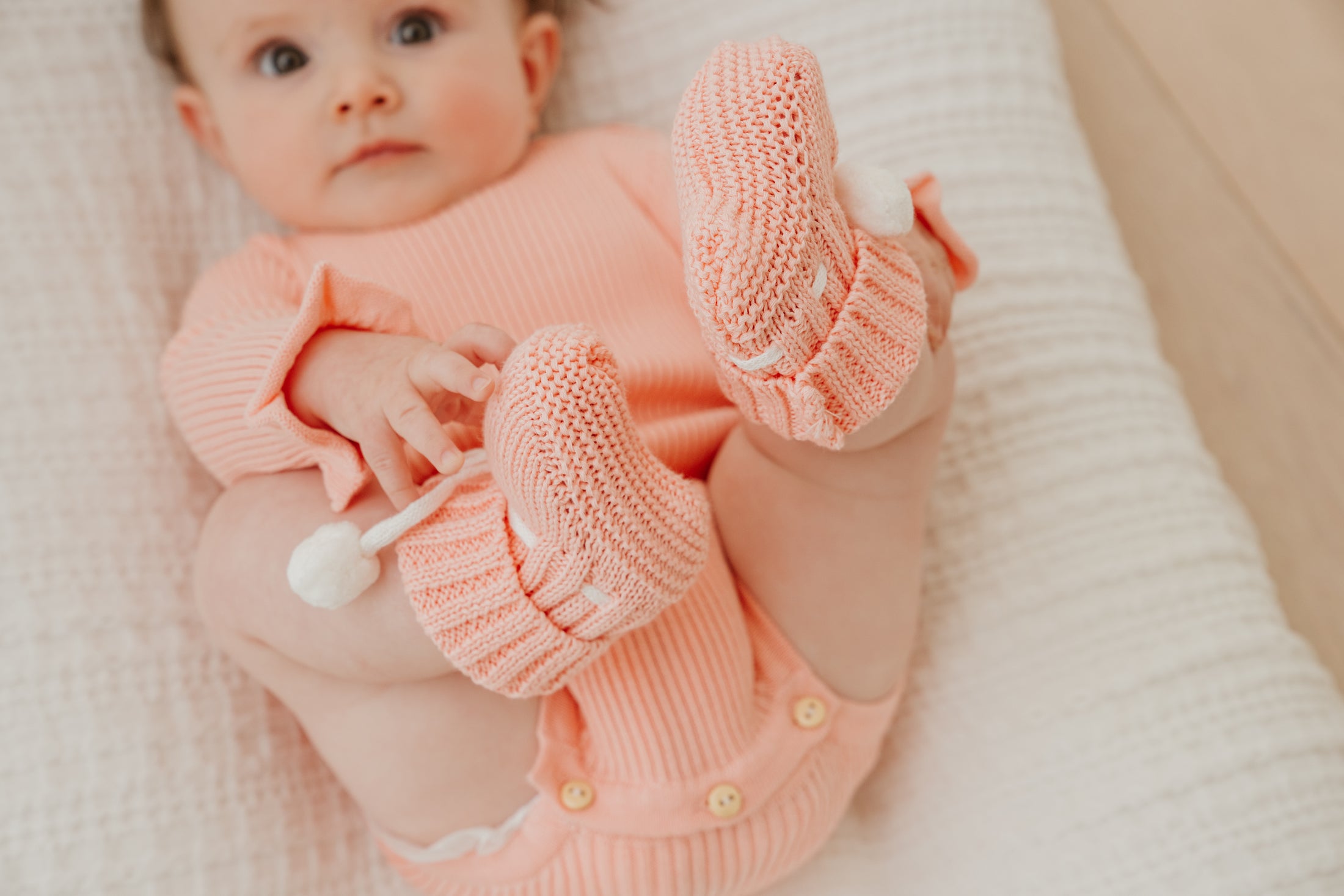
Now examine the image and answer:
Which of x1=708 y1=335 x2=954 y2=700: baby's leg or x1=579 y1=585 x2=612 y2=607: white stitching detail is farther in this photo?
x1=708 y1=335 x2=954 y2=700: baby's leg

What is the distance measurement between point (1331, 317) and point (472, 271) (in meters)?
1.01

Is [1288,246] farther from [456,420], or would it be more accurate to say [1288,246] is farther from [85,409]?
[85,409]

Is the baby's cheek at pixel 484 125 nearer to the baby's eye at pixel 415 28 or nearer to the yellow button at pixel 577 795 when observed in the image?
the baby's eye at pixel 415 28

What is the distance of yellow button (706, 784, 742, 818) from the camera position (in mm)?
772

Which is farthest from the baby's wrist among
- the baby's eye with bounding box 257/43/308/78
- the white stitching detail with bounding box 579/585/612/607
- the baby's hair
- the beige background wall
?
the beige background wall

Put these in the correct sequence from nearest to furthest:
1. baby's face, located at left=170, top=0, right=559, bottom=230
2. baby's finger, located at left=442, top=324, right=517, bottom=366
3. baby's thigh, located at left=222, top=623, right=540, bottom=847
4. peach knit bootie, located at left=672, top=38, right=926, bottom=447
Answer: peach knit bootie, located at left=672, top=38, right=926, bottom=447 → baby's finger, located at left=442, top=324, right=517, bottom=366 → baby's thigh, located at left=222, top=623, right=540, bottom=847 → baby's face, located at left=170, top=0, right=559, bottom=230

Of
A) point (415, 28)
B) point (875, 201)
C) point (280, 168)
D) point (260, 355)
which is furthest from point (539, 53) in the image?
point (875, 201)

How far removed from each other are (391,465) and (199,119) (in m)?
0.54

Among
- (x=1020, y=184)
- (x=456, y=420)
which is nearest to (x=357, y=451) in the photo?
(x=456, y=420)

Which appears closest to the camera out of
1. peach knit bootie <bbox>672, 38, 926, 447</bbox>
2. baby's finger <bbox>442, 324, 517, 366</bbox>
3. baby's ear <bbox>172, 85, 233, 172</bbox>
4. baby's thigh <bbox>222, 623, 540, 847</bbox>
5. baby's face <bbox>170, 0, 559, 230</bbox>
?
peach knit bootie <bbox>672, 38, 926, 447</bbox>

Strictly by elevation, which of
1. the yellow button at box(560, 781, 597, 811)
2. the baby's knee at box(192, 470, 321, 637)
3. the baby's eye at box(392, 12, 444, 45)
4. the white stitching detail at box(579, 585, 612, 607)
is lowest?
the yellow button at box(560, 781, 597, 811)

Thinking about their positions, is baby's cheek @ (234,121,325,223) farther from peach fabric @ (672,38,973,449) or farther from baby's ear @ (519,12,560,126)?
peach fabric @ (672,38,973,449)

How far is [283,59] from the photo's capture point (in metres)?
0.91

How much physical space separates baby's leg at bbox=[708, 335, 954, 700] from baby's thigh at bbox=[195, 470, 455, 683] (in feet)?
0.83
